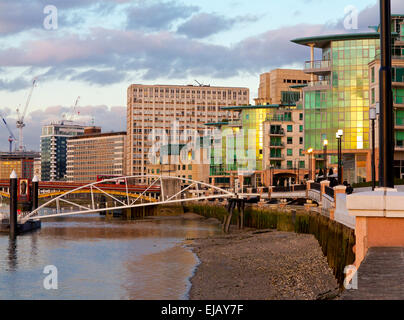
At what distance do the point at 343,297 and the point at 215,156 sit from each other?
467 feet

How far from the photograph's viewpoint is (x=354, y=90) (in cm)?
8238

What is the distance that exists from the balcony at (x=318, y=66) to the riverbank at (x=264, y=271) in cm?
3672

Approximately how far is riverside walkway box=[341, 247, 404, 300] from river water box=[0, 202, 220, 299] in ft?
66.4

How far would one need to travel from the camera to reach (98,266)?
142 ft

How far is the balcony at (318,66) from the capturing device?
276 feet

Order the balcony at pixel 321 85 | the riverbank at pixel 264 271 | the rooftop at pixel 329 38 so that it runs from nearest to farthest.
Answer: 1. the riverbank at pixel 264 271
2. the rooftop at pixel 329 38
3. the balcony at pixel 321 85

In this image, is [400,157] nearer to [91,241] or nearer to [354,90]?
[354,90]

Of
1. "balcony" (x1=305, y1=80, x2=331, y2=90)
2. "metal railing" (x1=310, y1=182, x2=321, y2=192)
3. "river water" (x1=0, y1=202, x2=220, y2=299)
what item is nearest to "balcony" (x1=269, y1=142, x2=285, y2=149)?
"balcony" (x1=305, y1=80, x2=331, y2=90)

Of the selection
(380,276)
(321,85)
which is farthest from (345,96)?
(380,276)

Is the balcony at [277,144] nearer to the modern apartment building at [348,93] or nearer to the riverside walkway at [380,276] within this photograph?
the modern apartment building at [348,93]

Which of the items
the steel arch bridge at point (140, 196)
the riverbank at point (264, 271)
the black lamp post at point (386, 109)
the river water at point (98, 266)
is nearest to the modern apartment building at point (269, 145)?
the steel arch bridge at point (140, 196)

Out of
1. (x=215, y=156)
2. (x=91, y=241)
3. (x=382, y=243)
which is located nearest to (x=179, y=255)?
(x=91, y=241)

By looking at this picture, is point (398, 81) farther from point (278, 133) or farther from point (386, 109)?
point (386, 109)

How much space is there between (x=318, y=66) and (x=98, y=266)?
51892 mm
